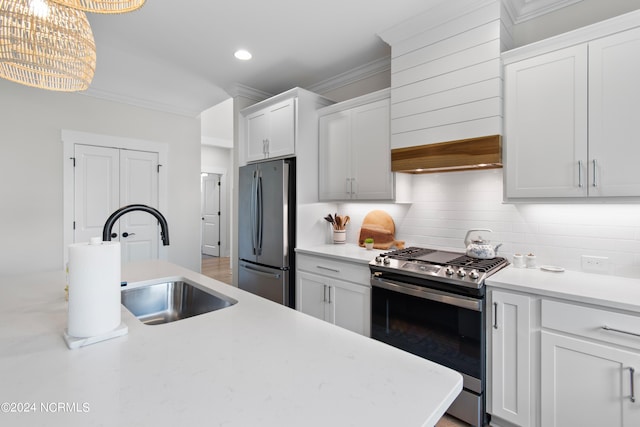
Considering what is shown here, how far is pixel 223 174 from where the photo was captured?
776 cm

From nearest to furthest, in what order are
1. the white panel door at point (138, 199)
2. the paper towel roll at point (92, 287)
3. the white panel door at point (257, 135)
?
1. the paper towel roll at point (92, 287)
2. the white panel door at point (257, 135)
3. the white panel door at point (138, 199)

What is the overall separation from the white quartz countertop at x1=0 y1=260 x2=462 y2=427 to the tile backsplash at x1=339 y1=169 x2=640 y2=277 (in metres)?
1.67

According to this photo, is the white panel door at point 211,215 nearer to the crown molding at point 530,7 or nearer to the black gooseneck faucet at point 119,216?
the black gooseneck faucet at point 119,216

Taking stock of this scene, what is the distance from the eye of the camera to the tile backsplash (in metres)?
1.84

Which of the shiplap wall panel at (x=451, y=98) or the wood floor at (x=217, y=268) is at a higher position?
the shiplap wall panel at (x=451, y=98)

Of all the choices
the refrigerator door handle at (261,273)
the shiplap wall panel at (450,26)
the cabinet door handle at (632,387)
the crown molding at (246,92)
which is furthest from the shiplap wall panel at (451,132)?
the crown molding at (246,92)

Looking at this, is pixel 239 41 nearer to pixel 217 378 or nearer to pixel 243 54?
pixel 243 54

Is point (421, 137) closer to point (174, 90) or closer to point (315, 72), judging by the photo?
point (315, 72)

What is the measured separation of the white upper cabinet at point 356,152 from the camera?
2627 mm

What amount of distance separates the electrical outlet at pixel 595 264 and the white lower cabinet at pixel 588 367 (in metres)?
0.60

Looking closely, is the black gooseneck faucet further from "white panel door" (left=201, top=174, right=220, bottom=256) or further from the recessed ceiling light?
"white panel door" (left=201, top=174, right=220, bottom=256)

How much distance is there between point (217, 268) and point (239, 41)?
4.96 meters

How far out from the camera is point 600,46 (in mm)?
1677

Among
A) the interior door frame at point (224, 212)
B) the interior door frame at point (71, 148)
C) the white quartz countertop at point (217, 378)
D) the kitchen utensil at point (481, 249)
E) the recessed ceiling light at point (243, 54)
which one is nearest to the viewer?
the white quartz countertop at point (217, 378)
